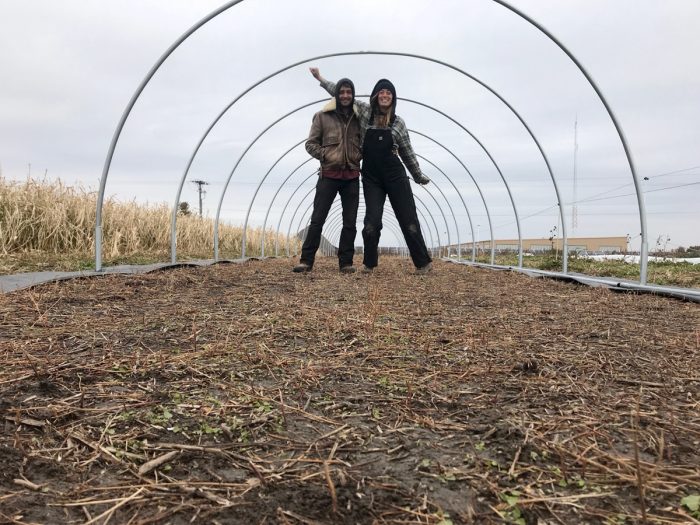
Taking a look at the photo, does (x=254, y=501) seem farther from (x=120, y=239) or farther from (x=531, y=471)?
(x=120, y=239)

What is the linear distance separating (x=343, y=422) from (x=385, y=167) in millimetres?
4557

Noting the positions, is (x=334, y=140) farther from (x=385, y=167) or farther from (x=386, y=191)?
(x=386, y=191)

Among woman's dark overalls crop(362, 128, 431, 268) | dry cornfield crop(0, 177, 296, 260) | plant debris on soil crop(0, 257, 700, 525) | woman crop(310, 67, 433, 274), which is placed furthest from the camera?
dry cornfield crop(0, 177, 296, 260)

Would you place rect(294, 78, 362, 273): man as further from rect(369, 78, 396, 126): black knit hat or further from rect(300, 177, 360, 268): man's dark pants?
rect(369, 78, 396, 126): black knit hat

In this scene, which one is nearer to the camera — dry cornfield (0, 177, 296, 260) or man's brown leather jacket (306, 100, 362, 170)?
man's brown leather jacket (306, 100, 362, 170)

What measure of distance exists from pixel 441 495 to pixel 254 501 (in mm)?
362

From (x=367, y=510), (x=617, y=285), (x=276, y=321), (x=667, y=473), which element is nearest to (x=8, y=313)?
(x=276, y=321)

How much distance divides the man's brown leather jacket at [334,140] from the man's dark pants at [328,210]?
220mm

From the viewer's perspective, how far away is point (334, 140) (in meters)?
5.36

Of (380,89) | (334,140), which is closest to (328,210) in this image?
(334,140)

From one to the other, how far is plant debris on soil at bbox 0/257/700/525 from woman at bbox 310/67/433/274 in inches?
129

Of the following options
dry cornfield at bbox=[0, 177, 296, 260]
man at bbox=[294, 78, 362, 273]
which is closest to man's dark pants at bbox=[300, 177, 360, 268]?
man at bbox=[294, 78, 362, 273]

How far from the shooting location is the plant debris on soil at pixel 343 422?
0.89m

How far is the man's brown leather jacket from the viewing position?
5371mm
